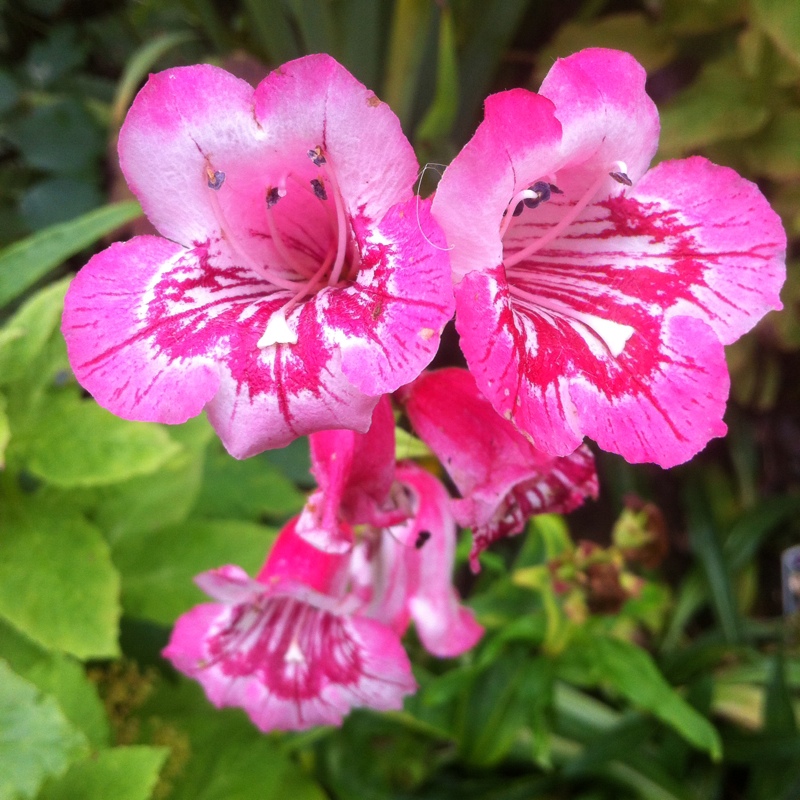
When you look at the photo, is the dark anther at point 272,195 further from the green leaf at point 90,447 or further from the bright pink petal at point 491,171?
the green leaf at point 90,447

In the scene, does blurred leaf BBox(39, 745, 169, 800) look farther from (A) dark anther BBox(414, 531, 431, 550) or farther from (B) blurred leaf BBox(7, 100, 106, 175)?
(B) blurred leaf BBox(7, 100, 106, 175)

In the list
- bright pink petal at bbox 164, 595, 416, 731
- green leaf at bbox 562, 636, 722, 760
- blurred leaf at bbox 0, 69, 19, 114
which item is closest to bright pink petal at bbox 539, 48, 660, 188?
bright pink petal at bbox 164, 595, 416, 731

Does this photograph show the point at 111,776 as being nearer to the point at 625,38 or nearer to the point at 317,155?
the point at 317,155

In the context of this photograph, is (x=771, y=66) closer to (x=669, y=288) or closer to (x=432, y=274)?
(x=669, y=288)

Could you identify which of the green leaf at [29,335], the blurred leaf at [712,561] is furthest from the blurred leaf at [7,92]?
the blurred leaf at [712,561]

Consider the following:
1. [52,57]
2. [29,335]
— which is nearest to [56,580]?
[29,335]

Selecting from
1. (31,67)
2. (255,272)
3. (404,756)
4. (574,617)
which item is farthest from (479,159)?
(31,67)
